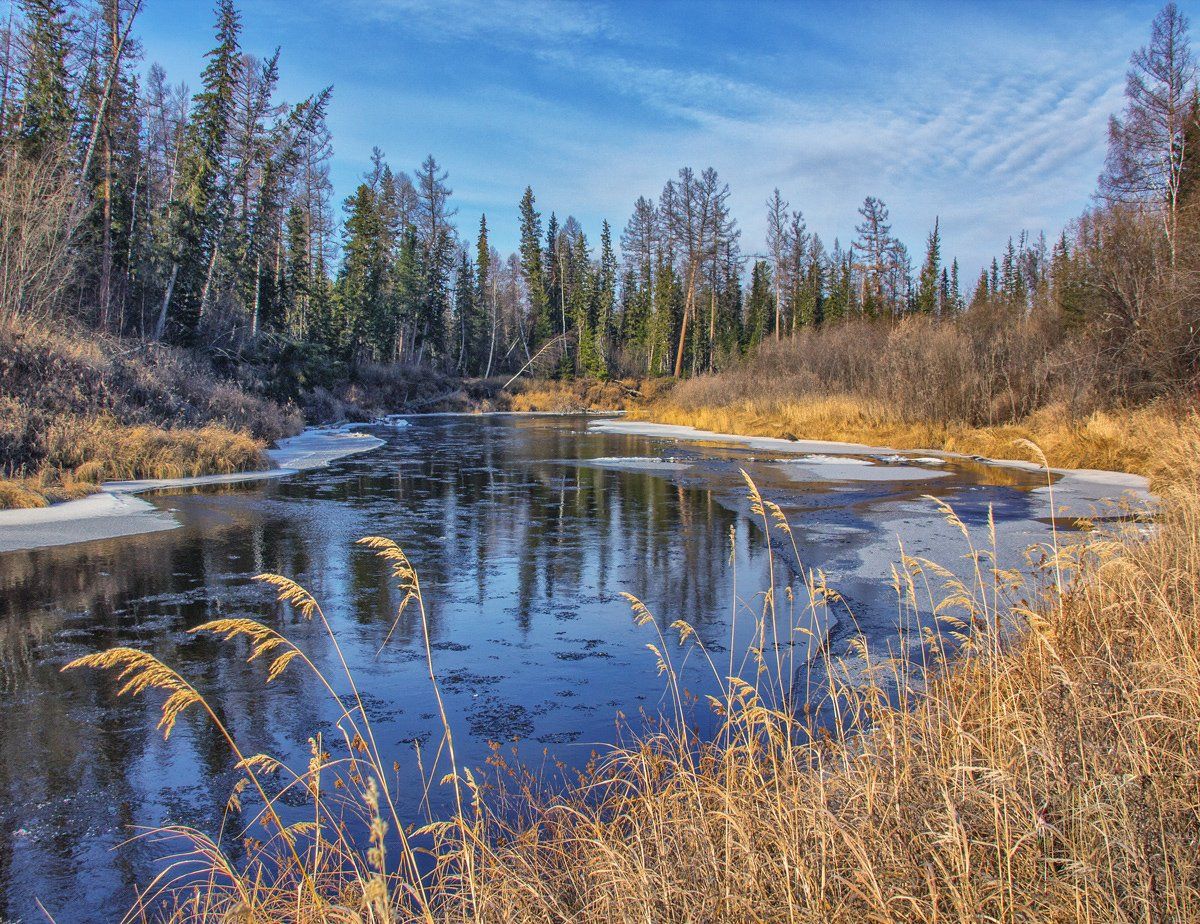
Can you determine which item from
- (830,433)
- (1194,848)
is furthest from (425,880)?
(830,433)

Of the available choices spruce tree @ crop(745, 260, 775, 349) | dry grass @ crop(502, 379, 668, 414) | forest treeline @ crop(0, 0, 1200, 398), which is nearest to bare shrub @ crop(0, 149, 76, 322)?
forest treeline @ crop(0, 0, 1200, 398)

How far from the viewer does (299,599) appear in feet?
10.5

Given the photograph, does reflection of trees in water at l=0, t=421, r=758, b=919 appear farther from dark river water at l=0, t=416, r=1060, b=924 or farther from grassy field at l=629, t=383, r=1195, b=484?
grassy field at l=629, t=383, r=1195, b=484

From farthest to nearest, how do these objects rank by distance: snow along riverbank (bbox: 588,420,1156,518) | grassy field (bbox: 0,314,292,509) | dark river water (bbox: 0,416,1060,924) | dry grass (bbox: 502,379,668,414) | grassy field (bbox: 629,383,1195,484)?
dry grass (bbox: 502,379,668,414)
grassy field (bbox: 629,383,1195,484)
grassy field (bbox: 0,314,292,509)
snow along riverbank (bbox: 588,420,1156,518)
dark river water (bbox: 0,416,1060,924)

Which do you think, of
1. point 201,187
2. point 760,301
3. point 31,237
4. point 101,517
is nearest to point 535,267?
point 760,301

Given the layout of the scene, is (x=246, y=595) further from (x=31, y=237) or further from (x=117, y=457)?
(x=31, y=237)

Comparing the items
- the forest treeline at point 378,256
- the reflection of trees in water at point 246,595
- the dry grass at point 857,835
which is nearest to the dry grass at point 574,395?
the forest treeline at point 378,256

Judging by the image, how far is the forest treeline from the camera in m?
21.2

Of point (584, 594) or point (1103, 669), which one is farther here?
point (584, 594)

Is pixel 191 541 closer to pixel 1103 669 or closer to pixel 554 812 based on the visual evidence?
pixel 554 812

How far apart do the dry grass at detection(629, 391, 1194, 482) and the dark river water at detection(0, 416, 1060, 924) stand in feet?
8.54

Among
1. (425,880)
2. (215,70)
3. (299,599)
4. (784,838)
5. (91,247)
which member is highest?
(215,70)

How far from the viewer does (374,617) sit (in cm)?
787

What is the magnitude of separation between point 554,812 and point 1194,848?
8.75 feet
